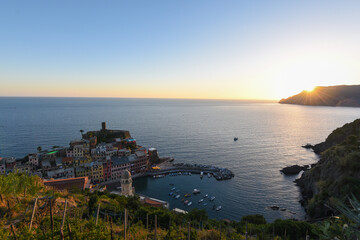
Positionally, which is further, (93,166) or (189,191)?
(93,166)

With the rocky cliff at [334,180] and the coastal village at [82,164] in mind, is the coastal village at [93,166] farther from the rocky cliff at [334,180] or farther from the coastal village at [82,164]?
the rocky cliff at [334,180]

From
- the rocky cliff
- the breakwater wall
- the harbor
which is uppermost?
the rocky cliff

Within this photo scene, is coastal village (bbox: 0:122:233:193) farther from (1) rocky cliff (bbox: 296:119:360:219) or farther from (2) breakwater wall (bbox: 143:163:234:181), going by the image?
(1) rocky cliff (bbox: 296:119:360:219)

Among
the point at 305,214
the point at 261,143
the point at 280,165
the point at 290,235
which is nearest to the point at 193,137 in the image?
the point at 261,143

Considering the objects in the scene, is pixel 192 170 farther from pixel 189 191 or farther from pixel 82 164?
pixel 82 164

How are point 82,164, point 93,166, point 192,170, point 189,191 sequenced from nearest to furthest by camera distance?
1. point 189,191
2. point 93,166
3. point 82,164
4. point 192,170

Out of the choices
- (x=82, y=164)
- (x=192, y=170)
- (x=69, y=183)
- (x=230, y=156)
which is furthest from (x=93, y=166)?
(x=230, y=156)

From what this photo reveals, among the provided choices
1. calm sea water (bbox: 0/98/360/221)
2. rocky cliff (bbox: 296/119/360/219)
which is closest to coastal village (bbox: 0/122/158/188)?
calm sea water (bbox: 0/98/360/221)

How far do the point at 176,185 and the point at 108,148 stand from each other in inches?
1035

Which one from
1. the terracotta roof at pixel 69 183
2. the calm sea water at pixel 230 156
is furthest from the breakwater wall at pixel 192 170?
the terracotta roof at pixel 69 183

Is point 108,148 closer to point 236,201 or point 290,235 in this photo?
point 236,201

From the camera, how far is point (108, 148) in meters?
59.8

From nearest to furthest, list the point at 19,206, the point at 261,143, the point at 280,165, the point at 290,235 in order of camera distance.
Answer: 1. the point at 19,206
2. the point at 290,235
3. the point at 280,165
4. the point at 261,143

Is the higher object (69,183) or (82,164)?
(82,164)
